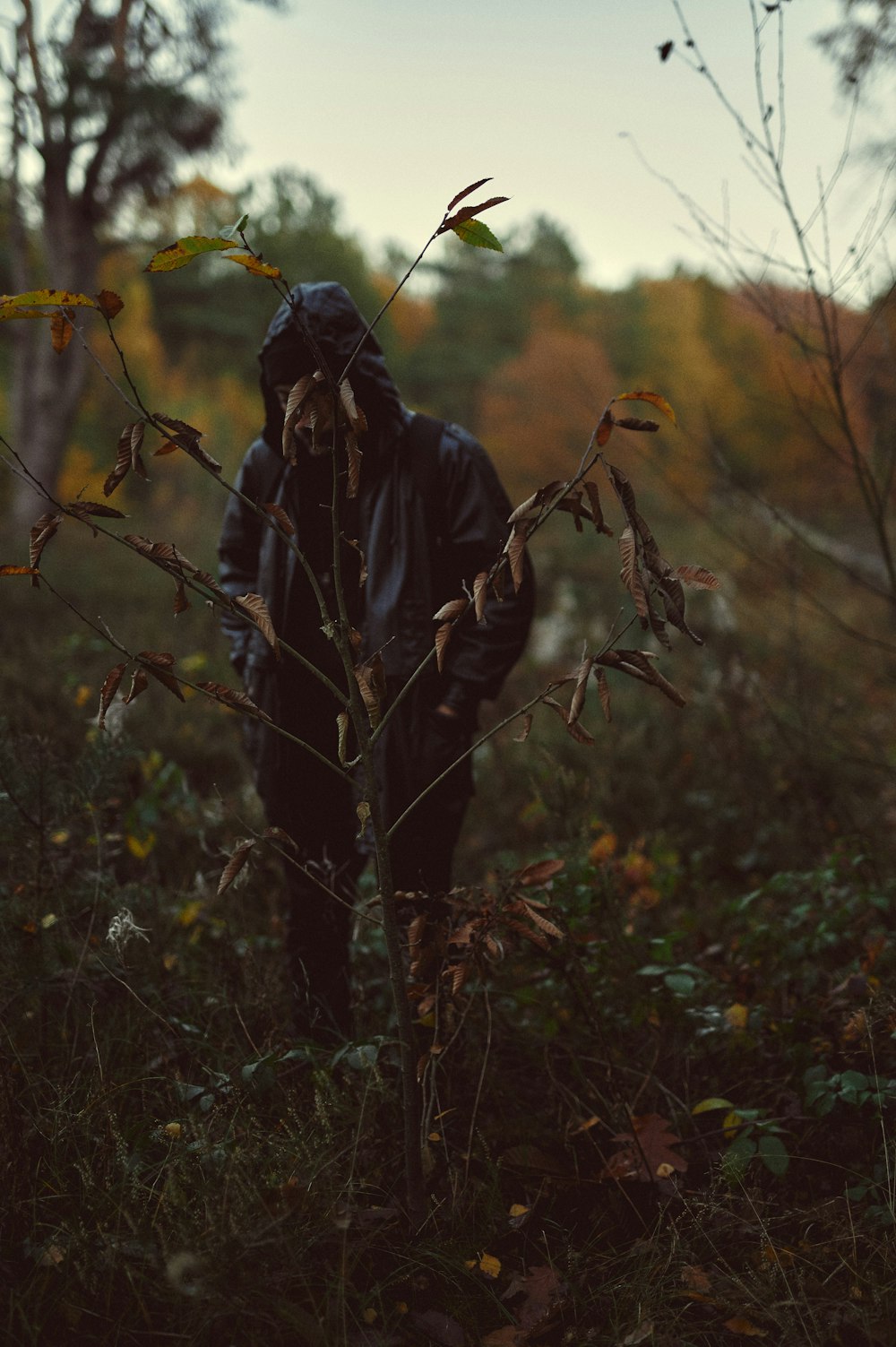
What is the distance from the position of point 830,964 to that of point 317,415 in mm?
2629

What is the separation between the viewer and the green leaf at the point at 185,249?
4.40ft

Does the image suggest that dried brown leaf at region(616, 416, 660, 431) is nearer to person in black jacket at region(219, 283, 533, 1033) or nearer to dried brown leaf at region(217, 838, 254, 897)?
person in black jacket at region(219, 283, 533, 1033)

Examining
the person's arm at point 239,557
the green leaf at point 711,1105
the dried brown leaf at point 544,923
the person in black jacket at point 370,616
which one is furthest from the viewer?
the person's arm at point 239,557

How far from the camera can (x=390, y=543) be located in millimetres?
2525

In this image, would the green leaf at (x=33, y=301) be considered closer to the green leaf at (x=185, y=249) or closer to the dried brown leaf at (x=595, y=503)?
the green leaf at (x=185, y=249)

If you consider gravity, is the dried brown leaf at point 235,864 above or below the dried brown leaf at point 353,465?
below

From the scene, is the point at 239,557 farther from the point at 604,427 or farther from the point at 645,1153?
the point at 645,1153

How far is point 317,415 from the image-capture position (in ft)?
5.48

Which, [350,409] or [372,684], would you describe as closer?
[350,409]

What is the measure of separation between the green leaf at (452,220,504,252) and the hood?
966mm

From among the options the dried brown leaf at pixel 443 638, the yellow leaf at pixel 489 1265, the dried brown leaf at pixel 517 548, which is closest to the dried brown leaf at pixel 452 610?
the dried brown leaf at pixel 443 638

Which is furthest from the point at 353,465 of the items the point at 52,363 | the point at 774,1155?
the point at 52,363

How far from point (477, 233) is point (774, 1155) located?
80.0 inches

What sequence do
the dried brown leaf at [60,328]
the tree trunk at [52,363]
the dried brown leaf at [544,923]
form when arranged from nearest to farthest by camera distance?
1. the dried brown leaf at [60,328]
2. the dried brown leaf at [544,923]
3. the tree trunk at [52,363]
